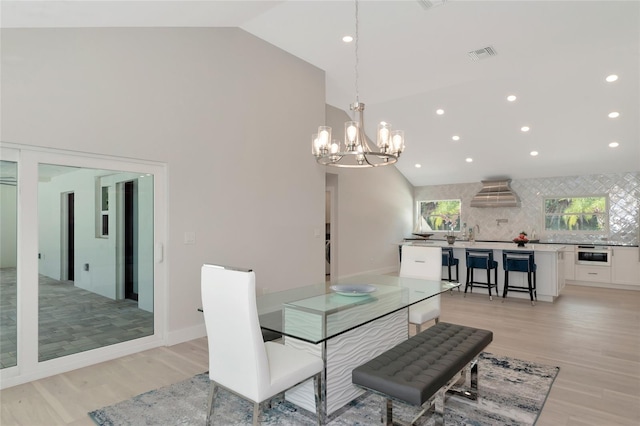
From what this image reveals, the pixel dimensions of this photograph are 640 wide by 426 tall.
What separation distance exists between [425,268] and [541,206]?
19.0 ft

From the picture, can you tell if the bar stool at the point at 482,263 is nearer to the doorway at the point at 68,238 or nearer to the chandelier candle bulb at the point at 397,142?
the chandelier candle bulb at the point at 397,142

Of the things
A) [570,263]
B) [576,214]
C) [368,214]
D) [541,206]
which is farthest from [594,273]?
[368,214]

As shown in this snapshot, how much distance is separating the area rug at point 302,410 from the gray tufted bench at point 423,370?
180 millimetres

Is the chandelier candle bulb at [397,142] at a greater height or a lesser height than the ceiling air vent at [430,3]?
lesser

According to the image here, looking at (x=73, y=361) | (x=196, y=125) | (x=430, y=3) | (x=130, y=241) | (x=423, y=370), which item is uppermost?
(x=430, y=3)

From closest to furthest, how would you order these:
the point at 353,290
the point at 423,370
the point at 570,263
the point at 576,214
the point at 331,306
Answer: the point at 423,370 < the point at 331,306 < the point at 353,290 < the point at 570,263 < the point at 576,214

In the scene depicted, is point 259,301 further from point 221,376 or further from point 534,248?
point 534,248

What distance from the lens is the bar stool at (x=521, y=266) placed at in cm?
583

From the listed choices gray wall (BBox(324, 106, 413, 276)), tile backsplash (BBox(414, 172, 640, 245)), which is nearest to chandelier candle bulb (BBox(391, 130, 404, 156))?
gray wall (BBox(324, 106, 413, 276))

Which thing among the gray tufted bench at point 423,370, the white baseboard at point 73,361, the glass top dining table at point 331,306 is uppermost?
the glass top dining table at point 331,306

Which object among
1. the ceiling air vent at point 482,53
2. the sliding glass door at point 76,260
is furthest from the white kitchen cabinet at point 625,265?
the sliding glass door at point 76,260

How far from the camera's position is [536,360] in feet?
11.3

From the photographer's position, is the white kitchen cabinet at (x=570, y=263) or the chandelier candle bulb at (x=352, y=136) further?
the white kitchen cabinet at (x=570, y=263)

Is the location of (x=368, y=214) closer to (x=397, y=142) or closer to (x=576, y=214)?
(x=576, y=214)
